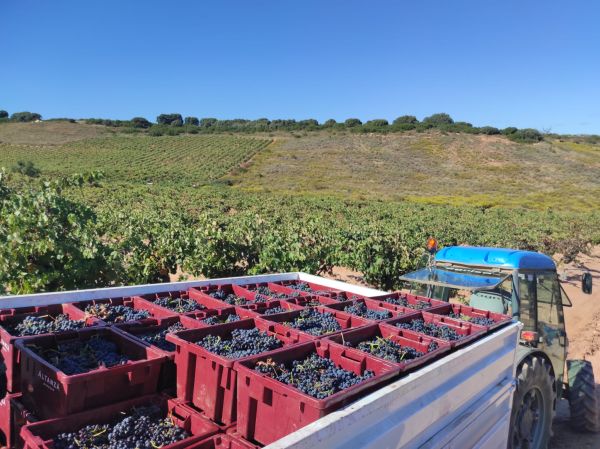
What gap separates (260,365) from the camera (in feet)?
7.73

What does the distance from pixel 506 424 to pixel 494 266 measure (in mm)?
Answer: 1552

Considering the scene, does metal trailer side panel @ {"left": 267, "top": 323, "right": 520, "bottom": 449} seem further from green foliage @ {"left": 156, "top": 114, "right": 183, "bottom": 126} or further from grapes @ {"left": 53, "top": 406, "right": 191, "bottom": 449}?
green foliage @ {"left": 156, "top": 114, "right": 183, "bottom": 126}

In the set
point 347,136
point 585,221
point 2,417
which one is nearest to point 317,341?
point 2,417

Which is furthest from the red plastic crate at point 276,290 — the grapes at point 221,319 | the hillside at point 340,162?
the hillside at point 340,162

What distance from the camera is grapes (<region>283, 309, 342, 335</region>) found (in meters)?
3.23

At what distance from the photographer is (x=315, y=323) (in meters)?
3.39

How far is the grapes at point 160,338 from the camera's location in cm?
293

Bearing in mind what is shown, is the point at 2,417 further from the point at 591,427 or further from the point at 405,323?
the point at 591,427

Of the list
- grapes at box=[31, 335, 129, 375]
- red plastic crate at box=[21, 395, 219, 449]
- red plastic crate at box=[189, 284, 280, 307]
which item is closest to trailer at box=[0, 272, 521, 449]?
red plastic crate at box=[189, 284, 280, 307]

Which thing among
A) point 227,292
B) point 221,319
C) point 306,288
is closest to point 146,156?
point 306,288

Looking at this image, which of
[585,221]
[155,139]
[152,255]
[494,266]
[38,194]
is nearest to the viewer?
[494,266]

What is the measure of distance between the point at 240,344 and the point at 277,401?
2.22 feet

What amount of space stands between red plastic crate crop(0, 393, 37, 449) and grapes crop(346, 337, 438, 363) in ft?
5.74

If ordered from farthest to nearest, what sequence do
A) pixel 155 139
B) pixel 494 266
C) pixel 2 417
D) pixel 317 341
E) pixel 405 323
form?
pixel 155 139, pixel 494 266, pixel 405 323, pixel 317 341, pixel 2 417
